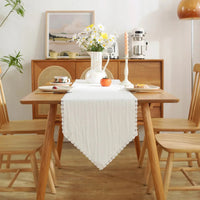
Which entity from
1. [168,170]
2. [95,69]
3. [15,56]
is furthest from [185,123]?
[15,56]

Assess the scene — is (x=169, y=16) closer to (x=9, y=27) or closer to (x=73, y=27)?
(x=73, y=27)

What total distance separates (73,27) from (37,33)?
0.46 m

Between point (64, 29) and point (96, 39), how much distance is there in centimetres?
156

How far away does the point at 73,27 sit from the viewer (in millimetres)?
4242

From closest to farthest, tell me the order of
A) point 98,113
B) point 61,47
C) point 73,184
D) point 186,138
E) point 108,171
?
1. point 98,113
2. point 186,138
3. point 73,184
4. point 108,171
5. point 61,47

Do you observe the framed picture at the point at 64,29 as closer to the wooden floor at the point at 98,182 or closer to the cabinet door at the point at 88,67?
the cabinet door at the point at 88,67

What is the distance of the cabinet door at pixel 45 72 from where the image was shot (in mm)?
3906

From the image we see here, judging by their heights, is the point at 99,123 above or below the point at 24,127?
above

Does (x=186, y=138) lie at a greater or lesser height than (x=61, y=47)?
lesser

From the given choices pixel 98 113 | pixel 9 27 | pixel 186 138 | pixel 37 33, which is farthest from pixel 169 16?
pixel 98 113

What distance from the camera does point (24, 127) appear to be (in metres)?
2.74

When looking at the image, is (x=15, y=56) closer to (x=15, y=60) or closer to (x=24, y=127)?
(x=15, y=60)

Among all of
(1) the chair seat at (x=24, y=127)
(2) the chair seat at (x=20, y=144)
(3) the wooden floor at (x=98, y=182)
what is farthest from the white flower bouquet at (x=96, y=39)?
(3) the wooden floor at (x=98, y=182)

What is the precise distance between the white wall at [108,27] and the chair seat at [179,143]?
2091mm
